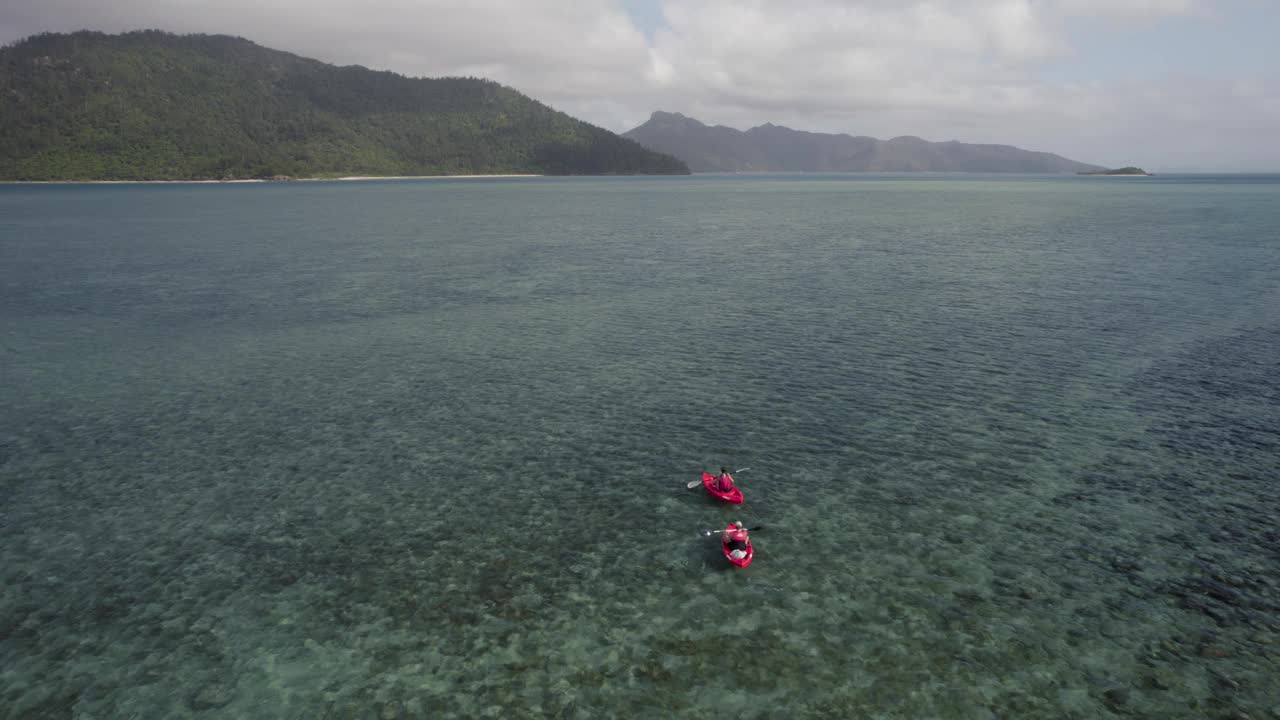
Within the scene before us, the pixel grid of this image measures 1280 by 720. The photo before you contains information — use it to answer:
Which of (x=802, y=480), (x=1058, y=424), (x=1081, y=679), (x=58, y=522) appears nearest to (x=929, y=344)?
(x=1058, y=424)

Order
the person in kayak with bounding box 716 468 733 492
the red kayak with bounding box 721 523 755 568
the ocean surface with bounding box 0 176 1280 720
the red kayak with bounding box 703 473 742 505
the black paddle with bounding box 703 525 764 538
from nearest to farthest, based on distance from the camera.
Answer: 1. the ocean surface with bounding box 0 176 1280 720
2. the red kayak with bounding box 721 523 755 568
3. the black paddle with bounding box 703 525 764 538
4. the red kayak with bounding box 703 473 742 505
5. the person in kayak with bounding box 716 468 733 492

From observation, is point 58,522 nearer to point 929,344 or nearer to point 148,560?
point 148,560

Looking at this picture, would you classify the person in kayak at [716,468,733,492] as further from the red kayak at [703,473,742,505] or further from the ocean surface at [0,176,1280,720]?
the ocean surface at [0,176,1280,720]

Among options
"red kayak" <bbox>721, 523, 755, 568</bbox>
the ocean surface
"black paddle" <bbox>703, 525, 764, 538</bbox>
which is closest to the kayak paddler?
the ocean surface

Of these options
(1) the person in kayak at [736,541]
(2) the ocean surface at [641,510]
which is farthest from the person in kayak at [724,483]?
(1) the person in kayak at [736,541]

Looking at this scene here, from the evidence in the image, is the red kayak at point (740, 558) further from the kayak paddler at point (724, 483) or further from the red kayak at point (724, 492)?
the kayak paddler at point (724, 483)

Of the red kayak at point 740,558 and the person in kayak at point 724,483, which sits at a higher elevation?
the person in kayak at point 724,483
